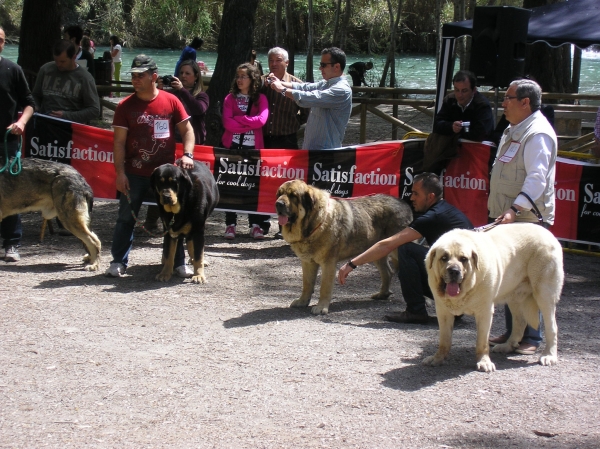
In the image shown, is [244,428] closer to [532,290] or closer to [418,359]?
[418,359]

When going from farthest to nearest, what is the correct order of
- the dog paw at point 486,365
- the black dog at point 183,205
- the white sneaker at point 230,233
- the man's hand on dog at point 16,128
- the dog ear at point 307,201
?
the white sneaker at point 230,233 < the man's hand on dog at point 16,128 < the black dog at point 183,205 < the dog ear at point 307,201 < the dog paw at point 486,365

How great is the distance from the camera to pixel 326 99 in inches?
342

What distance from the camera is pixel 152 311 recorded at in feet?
22.8

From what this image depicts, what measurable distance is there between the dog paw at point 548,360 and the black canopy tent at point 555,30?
6.32m

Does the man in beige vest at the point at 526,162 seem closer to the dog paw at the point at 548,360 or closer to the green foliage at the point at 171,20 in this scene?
the dog paw at the point at 548,360

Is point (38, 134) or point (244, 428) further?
point (38, 134)

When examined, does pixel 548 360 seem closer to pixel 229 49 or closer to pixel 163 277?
pixel 163 277

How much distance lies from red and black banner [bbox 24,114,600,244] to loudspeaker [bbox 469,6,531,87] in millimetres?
1521

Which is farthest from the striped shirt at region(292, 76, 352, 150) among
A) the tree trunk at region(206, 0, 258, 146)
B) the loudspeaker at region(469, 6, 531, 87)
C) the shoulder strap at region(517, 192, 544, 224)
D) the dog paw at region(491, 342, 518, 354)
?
the dog paw at region(491, 342, 518, 354)

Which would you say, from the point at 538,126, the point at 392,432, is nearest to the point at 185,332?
the point at 392,432

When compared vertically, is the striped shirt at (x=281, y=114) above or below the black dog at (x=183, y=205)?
above

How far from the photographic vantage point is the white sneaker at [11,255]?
8625 millimetres

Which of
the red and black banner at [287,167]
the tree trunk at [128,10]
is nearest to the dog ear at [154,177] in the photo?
the red and black banner at [287,167]

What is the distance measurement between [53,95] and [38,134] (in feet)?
1.97
